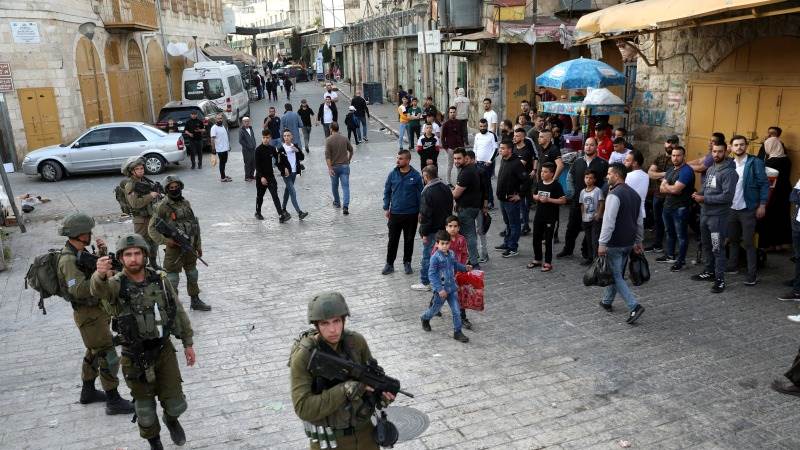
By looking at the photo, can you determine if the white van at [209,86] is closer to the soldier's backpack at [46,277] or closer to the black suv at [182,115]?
the black suv at [182,115]

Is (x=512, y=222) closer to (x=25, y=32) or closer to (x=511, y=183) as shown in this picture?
(x=511, y=183)

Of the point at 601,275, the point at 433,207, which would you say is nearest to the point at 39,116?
the point at 433,207

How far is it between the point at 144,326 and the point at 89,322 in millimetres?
1158

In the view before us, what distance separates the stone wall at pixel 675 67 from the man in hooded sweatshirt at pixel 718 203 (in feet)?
8.72

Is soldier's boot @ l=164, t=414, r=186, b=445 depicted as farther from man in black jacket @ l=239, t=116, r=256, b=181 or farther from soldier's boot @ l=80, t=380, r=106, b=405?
man in black jacket @ l=239, t=116, r=256, b=181

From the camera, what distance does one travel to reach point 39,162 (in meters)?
16.6

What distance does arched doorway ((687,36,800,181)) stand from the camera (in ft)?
28.3

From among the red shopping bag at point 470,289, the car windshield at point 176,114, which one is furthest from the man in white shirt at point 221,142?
the red shopping bag at point 470,289

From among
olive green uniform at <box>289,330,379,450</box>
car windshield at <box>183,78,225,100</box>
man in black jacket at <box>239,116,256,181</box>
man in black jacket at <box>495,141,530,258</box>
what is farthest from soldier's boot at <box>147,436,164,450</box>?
car windshield at <box>183,78,225,100</box>

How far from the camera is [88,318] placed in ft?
17.4

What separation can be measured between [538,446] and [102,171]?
15.9 meters

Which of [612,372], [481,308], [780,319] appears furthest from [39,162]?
[780,319]

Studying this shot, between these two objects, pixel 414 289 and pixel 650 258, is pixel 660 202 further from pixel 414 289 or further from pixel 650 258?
pixel 414 289

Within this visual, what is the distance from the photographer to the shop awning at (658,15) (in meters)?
6.94
